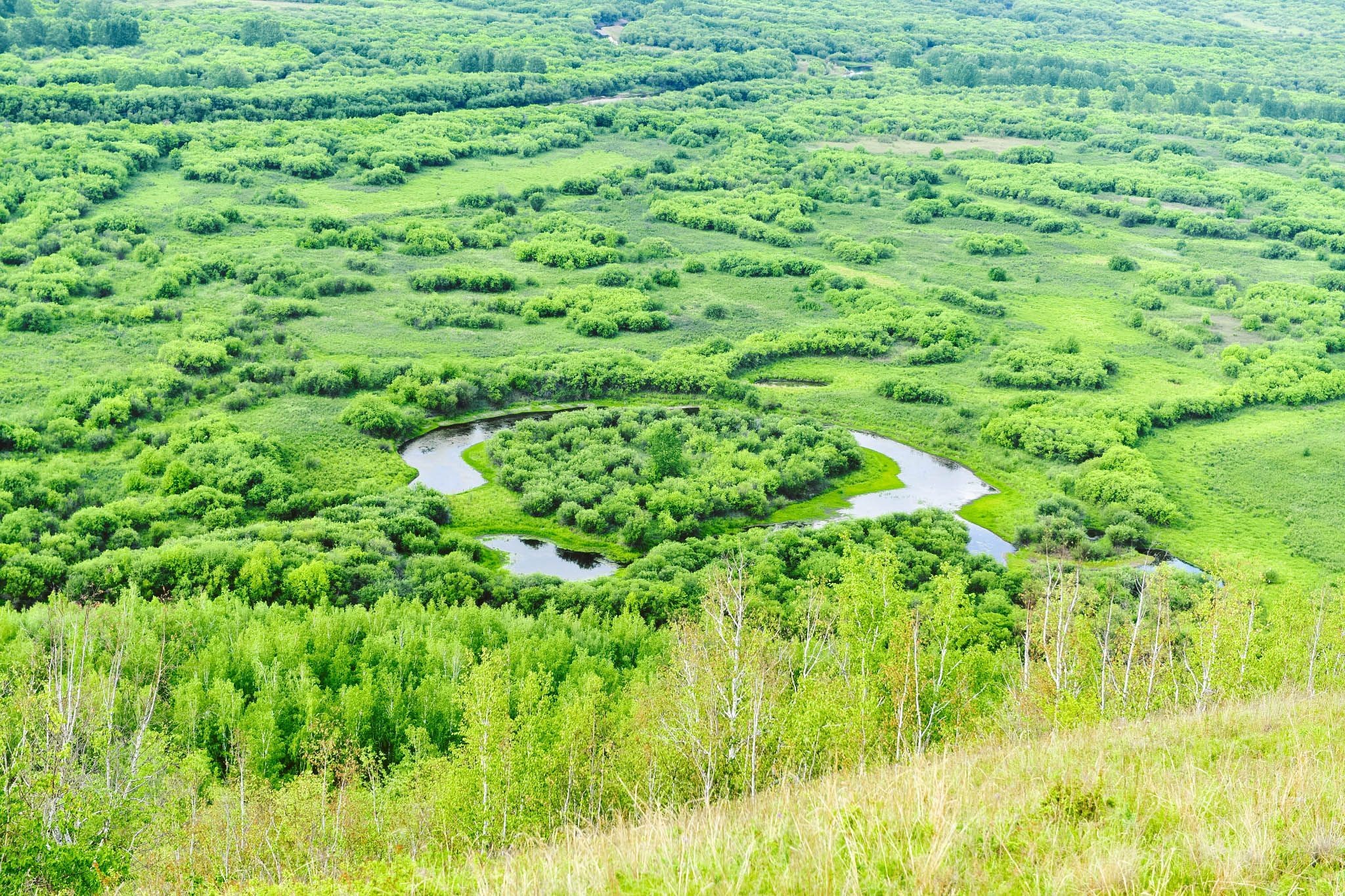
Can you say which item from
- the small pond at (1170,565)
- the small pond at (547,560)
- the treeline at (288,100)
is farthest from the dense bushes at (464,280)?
the treeline at (288,100)

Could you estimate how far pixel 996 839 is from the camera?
14672mm

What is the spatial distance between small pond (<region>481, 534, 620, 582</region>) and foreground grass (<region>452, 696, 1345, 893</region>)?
158 feet

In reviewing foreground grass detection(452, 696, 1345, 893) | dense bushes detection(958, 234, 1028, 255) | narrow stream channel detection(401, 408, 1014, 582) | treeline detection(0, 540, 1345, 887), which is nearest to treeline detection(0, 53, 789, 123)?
dense bushes detection(958, 234, 1028, 255)

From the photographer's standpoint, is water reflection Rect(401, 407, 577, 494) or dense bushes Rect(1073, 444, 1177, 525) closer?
dense bushes Rect(1073, 444, 1177, 525)

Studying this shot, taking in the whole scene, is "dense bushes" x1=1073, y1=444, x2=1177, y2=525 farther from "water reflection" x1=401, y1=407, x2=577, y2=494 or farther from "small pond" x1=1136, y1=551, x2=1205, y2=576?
"water reflection" x1=401, y1=407, x2=577, y2=494

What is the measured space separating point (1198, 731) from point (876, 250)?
110507 mm

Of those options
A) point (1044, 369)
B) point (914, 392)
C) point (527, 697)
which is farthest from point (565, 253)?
point (527, 697)

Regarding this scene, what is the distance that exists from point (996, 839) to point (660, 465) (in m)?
60.7

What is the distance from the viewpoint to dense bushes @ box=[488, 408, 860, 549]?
70.2 meters

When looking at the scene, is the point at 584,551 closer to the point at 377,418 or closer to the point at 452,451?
the point at 452,451

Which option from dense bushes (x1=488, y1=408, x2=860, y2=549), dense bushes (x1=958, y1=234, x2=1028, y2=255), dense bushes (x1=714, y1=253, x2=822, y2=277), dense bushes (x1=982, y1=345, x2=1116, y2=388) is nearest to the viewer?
dense bushes (x1=488, y1=408, x2=860, y2=549)

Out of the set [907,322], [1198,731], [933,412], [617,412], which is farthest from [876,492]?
[1198,731]

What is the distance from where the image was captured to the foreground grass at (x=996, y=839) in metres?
13.4

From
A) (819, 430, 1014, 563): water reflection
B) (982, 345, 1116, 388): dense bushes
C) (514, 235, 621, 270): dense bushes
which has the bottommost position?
(819, 430, 1014, 563): water reflection
